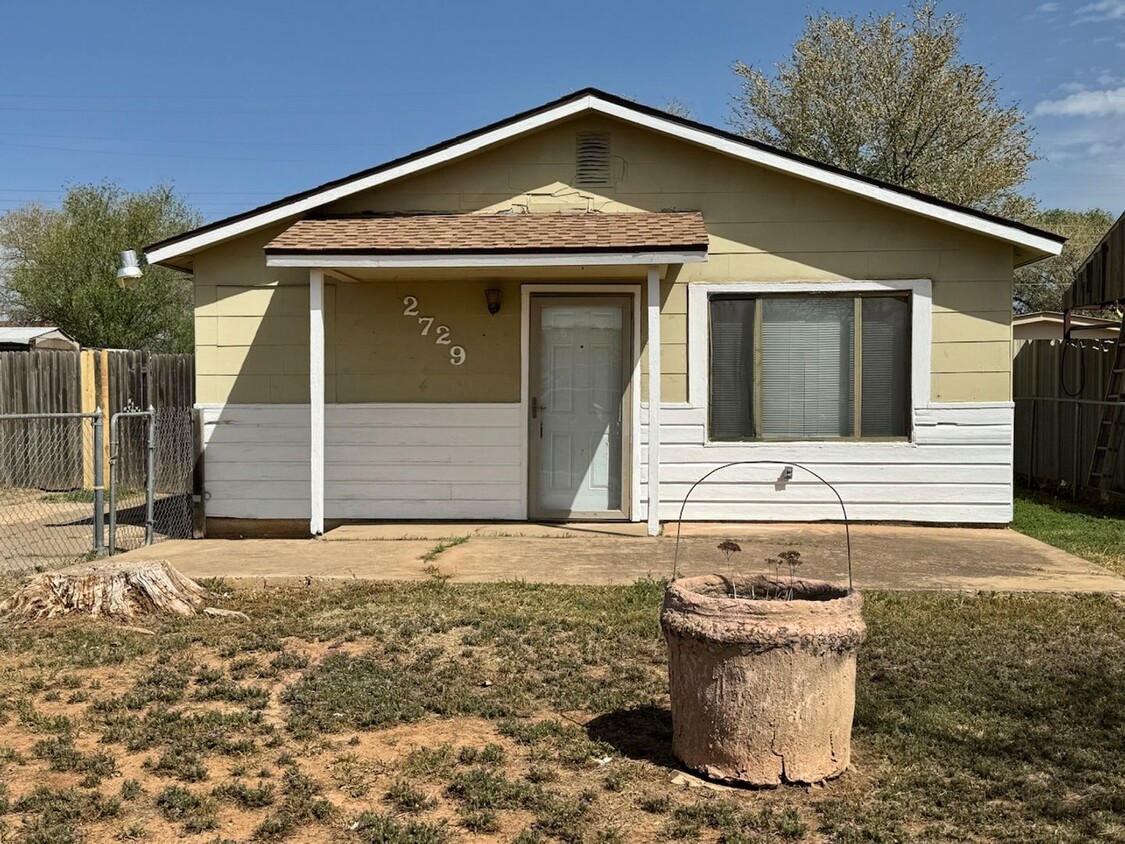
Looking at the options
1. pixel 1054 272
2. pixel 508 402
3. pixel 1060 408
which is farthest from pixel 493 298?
pixel 1054 272

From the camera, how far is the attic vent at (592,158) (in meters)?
9.87

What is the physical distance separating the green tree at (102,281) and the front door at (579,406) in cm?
1888

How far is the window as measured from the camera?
32.0 feet

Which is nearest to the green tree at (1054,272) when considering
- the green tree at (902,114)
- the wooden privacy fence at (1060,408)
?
the green tree at (902,114)

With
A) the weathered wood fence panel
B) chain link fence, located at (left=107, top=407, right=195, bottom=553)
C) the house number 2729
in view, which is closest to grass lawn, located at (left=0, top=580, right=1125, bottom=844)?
chain link fence, located at (left=107, top=407, right=195, bottom=553)

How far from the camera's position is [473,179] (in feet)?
32.8

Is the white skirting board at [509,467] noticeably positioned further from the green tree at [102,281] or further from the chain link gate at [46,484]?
the green tree at [102,281]

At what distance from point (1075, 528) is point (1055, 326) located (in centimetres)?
1202

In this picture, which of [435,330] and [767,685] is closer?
[767,685]

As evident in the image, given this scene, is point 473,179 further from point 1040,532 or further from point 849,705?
point 849,705

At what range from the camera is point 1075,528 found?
10.5 m

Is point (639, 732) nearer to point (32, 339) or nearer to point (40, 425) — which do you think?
point (40, 425)


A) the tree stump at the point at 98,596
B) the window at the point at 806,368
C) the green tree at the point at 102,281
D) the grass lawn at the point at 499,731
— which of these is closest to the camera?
the grass lawn at the point at 499,731

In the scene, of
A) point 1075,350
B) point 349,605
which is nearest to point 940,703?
point 349,605
